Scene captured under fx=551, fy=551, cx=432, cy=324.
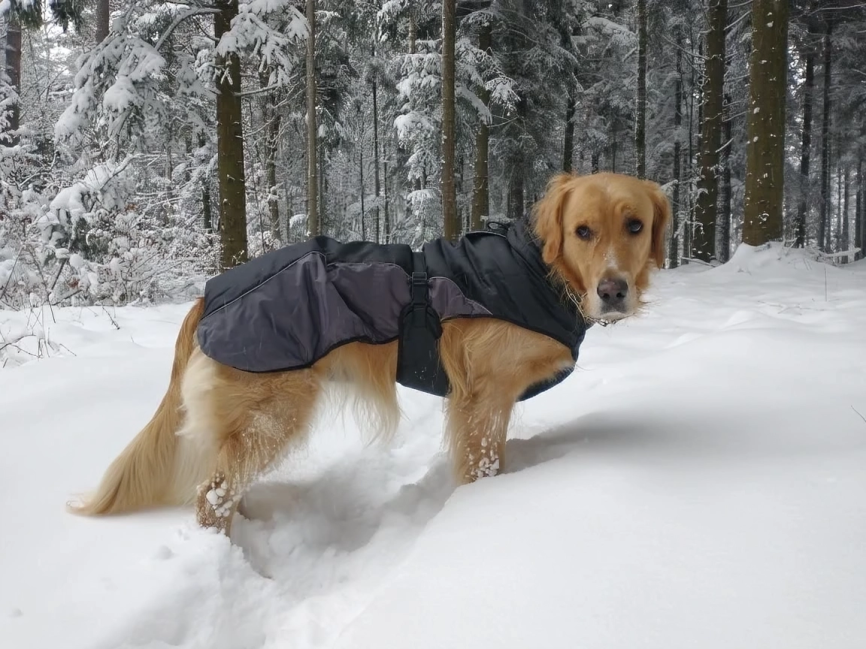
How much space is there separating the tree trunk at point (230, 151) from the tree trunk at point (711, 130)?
9574 millimetres

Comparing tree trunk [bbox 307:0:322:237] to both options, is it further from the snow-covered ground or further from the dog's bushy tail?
the dog's bushy tail

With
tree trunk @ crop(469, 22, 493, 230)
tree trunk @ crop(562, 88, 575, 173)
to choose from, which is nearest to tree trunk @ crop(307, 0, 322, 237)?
tree trunk @ crop(469, 22, 493, 230)

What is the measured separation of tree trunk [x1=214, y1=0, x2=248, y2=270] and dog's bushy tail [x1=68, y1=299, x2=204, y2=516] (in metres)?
6.46

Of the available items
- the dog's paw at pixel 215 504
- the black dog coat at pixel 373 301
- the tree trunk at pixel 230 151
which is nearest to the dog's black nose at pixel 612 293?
the black dog coat at pixel 373 301

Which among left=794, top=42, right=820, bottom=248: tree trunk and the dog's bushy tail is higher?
left=794, top=42, right=820, bottom=248: tree trunk

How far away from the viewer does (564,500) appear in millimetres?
1936

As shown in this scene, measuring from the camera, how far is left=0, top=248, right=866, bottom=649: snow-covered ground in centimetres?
137

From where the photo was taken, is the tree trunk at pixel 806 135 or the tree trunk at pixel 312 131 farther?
the tree trunk at pixel 806 135

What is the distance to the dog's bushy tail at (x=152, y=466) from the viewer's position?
90.0 inches

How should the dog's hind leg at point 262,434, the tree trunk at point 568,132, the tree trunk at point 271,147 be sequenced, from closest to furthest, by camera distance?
the dog's hind leg at point 262,434, the tree trunk at point 271,147, the tree trunk at point 568,132

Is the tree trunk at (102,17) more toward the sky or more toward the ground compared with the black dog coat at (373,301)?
more toward the sky

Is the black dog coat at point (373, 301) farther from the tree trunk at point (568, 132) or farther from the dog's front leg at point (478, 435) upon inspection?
the tree trunk at point (568, 132)

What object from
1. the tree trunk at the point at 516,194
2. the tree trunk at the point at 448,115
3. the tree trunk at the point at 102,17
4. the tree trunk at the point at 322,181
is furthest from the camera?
the tree trunk at the point at 322,181

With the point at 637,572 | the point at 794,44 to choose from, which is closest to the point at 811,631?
the point at 637,572
